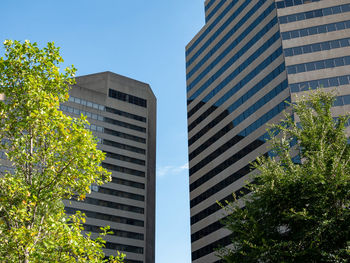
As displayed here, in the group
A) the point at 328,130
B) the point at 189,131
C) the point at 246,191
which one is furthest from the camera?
the point at 189,131

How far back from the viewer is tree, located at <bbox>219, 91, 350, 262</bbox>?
17594 mm

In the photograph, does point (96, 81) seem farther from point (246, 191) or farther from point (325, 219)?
point (325, 219)

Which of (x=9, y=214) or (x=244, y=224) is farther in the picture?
(x=244, y=224)

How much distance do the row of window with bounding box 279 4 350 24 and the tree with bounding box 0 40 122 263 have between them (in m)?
62.9

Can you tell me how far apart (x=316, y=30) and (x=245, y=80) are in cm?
1560

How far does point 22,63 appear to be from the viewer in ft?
54.7

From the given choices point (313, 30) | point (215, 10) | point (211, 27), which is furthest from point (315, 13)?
point (215, 10)

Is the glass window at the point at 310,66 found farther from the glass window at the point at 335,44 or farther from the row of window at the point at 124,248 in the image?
the row of window at the point at 124,248

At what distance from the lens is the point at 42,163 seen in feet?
51.5

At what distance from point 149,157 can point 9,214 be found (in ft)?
316

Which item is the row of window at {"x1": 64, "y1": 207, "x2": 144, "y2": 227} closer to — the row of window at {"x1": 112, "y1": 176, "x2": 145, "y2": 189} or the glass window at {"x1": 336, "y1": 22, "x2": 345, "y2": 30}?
the row of window at {"x1": 112, "y1": 176, "x2": 145, "y2": 189}

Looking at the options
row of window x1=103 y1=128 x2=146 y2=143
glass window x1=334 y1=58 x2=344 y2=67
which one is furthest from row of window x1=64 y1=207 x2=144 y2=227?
glass window x1=334 y1=58 x2=344 y2=67

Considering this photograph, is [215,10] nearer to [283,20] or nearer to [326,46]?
[283,20]

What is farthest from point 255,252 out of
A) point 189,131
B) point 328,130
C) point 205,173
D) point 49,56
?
point 189,131
